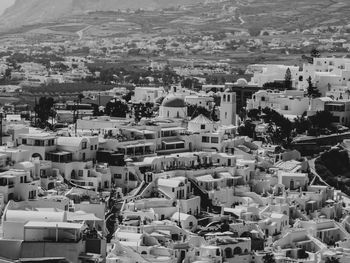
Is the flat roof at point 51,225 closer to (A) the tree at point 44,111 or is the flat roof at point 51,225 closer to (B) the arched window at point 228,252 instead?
(B) the arched window at point 228,252

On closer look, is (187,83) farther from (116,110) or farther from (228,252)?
(228,252)

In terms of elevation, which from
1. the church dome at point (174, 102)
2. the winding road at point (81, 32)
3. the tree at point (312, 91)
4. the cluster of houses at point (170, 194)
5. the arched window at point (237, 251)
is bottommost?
the winding road at point (81, 32)

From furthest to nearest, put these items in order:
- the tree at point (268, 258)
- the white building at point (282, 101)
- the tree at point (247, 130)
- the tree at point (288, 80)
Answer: the tree at point (288, 80) → the white building at point (282, 101) → the tree at point (247, 130) → the tree at point (268, 258)

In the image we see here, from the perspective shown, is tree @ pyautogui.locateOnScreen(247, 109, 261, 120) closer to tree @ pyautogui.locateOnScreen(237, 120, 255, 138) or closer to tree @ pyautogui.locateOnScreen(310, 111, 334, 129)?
tree @ pyautogui.locateOnScreen(310, 111, 334, 129)

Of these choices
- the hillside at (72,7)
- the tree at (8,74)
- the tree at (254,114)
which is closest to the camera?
the tree at (254,114)

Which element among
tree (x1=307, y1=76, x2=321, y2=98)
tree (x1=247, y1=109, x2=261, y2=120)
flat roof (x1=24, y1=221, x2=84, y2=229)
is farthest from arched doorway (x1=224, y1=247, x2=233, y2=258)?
tree (x1=307, y1=76, x2=321, y2=98)

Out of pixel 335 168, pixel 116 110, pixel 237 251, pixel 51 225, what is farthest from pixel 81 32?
pixel 51 225

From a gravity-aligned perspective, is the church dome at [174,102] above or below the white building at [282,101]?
above

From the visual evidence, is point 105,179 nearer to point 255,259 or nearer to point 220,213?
point 220,213

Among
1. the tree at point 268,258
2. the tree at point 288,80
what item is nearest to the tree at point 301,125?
the tree at point 288,80
